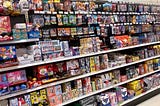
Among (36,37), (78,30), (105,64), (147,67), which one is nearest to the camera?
(36,37)

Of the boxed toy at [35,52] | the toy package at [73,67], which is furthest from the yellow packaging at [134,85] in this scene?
the boxed toy at [35,52]

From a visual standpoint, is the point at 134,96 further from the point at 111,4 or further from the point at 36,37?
the point at 36,37

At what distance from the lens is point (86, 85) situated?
11.1 feet

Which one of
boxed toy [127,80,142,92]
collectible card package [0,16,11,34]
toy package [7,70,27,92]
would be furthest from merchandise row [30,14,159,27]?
boxed toy [127,80,142,92]

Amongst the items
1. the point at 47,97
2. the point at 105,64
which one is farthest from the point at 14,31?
the point at 105,64

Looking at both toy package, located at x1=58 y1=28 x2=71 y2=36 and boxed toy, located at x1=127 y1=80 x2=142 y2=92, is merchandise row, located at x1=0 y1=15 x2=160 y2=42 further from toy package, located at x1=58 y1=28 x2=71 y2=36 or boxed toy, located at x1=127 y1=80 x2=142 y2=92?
boxed toy, located at x1=127 y1=80 x2=142 y2=92

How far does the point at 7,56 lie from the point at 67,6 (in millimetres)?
1246

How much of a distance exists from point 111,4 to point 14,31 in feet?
6.53

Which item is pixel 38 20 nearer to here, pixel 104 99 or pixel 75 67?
pixel 75 67

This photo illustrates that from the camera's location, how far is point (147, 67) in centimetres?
449

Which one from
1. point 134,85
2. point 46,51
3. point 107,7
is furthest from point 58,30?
point 134,85

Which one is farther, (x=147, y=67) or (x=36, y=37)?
(x=147, y=67)

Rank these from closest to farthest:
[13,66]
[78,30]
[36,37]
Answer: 1. [13,66]
2. [36,37]
3. [78,30]

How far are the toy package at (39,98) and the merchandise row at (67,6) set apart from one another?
3.39ft
